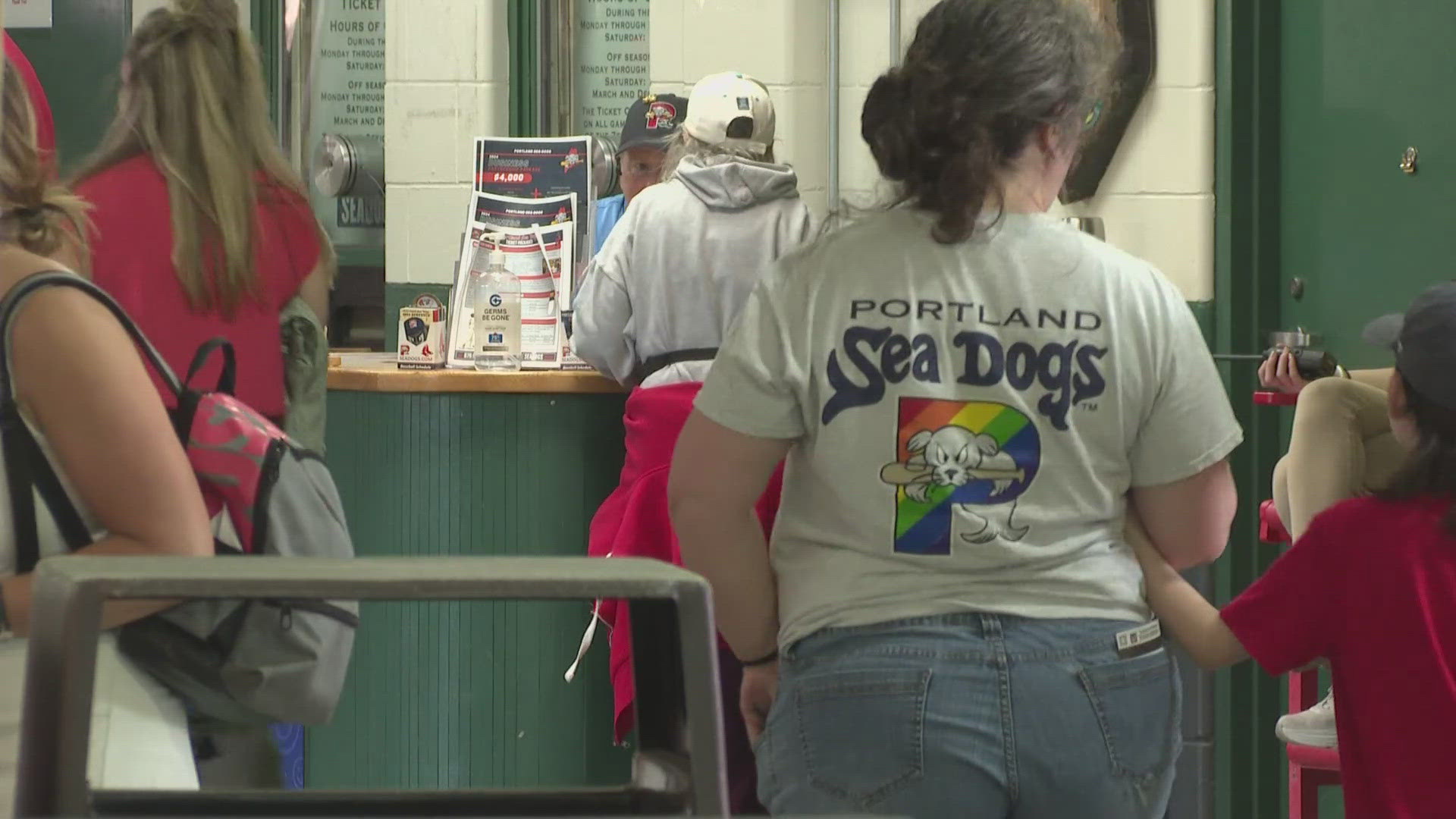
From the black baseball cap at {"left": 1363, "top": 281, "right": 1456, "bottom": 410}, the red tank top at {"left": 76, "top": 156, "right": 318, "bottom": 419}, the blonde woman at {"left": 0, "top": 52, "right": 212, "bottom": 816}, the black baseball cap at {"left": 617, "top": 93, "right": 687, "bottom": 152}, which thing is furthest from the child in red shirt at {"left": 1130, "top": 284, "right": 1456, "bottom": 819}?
the black baseball cap at {"left": 617, "top": 93, "right": 687, "bottom": 152}

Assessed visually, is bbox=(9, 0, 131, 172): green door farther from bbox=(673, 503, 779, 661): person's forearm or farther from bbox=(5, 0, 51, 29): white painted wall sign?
bbox=(673, 503, 779, 661): person's forearm

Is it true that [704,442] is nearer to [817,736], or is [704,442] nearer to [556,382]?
[817,736]

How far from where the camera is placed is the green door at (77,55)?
6.53 ft

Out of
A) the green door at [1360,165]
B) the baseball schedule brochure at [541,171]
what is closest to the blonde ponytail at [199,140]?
the baseball schedule brochure at [541,171]

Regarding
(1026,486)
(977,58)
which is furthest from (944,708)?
(977,58)

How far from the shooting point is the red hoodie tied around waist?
2303 millimetres

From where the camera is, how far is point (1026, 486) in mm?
1367

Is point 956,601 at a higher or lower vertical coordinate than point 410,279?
lower

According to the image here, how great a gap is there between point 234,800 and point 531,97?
385 centimetres

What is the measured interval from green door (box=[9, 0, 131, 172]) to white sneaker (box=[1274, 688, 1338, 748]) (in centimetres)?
162

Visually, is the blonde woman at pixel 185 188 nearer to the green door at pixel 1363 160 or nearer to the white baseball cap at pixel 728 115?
the white baseball cap at pixel 728 115

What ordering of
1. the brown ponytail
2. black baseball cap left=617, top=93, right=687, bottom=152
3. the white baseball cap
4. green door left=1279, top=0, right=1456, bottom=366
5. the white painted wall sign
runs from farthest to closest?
black baseball cap left=617, top=93, right=687, bottom=152 < the white baseball cap < green door left=1279, top=0, right=1456, bottom=366 < the white painted wall sign < the brown ponytail

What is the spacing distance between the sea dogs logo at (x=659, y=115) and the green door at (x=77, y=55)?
5.31ft

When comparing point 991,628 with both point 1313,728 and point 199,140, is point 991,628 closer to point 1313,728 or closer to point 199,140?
point 1313,728
